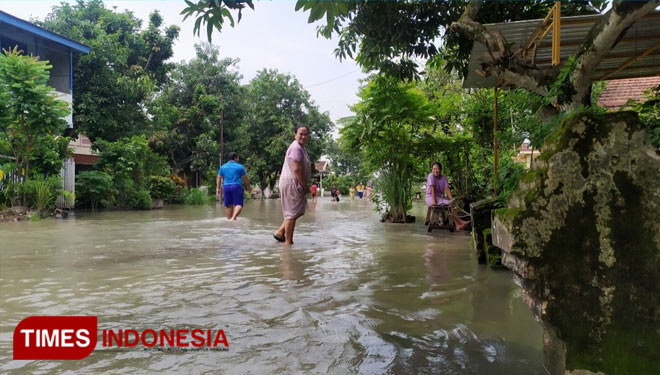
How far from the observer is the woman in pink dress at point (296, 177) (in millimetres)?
7020

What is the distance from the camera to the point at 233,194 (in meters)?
11.3

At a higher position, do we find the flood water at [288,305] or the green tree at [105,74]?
the green tree at [105,74]

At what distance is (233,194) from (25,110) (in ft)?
24.0

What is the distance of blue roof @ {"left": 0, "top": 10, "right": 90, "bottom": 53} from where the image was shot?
15.8 m

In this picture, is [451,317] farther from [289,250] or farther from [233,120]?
[233,120]

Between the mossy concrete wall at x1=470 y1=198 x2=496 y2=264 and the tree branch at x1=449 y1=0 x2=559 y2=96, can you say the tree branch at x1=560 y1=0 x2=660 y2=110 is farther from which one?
the mossy concrete wall at x1=470 y1=198 x2=496 y2=264

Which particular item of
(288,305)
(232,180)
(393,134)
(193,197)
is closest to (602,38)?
(288,305)

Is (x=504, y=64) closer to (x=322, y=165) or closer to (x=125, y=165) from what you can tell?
(x=125, y=165)

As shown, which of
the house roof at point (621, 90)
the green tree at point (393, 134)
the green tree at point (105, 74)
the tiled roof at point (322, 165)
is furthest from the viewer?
the tiled roof at point (322, 165)

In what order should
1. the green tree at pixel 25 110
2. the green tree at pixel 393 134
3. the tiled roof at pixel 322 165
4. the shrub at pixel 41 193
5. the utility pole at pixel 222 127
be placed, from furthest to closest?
the tiled roof at pixel 322 165 < the utility pole at pixel 222 127 < the shrub at pixel 41 193 < the green tree at pixel 25 110 < the green tree at pixel 393 134

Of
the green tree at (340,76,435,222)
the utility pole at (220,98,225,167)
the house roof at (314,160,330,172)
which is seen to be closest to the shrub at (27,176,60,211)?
the green tree at (340,76,435,222)

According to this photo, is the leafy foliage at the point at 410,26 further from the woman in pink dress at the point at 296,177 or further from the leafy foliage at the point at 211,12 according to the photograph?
the leafy foliage at the point at 211,12

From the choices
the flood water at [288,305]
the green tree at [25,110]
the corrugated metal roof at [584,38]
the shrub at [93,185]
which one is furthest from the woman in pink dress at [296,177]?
the shrub at [93,185]

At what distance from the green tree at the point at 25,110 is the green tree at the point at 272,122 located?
2171 cm
